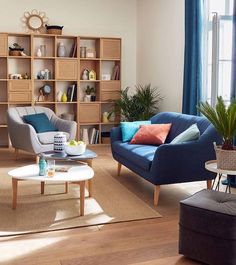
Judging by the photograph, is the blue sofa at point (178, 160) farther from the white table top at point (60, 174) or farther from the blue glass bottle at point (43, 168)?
the blue glass bottle at point (43, 168)

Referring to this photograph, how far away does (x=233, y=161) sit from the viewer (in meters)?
3.15

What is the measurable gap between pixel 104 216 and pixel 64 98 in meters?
3.91

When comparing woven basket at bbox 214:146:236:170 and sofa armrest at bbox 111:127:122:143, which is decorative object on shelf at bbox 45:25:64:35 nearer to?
sofa armrest at bbox 111:127:122:143

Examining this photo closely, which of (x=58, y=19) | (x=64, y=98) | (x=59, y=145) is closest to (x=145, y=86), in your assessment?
(x=64, y=98)

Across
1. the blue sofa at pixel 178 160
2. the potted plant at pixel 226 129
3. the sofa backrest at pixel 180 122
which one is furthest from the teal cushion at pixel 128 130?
the potted plant at pixel 226 129

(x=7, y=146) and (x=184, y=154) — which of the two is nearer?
(x=184, y=154)

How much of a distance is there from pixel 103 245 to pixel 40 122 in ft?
10.5

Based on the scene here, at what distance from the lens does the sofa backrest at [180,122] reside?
164 inches

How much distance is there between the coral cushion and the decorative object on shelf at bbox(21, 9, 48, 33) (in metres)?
3.25

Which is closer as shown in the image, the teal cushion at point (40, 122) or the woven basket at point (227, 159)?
the woven basket at point (227, 159)

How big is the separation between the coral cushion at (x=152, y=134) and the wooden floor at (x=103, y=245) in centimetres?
137

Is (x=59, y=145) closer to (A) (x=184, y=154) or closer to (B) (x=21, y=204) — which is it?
(B) (x=21, y=204)

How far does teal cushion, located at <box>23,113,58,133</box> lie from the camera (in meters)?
5.62

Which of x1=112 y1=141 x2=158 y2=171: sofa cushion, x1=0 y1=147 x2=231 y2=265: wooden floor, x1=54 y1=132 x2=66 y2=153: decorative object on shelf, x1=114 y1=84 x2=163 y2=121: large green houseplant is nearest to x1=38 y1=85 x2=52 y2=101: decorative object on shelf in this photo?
x1=114 y1=84 x2=163 y2=121: large green houseplant
